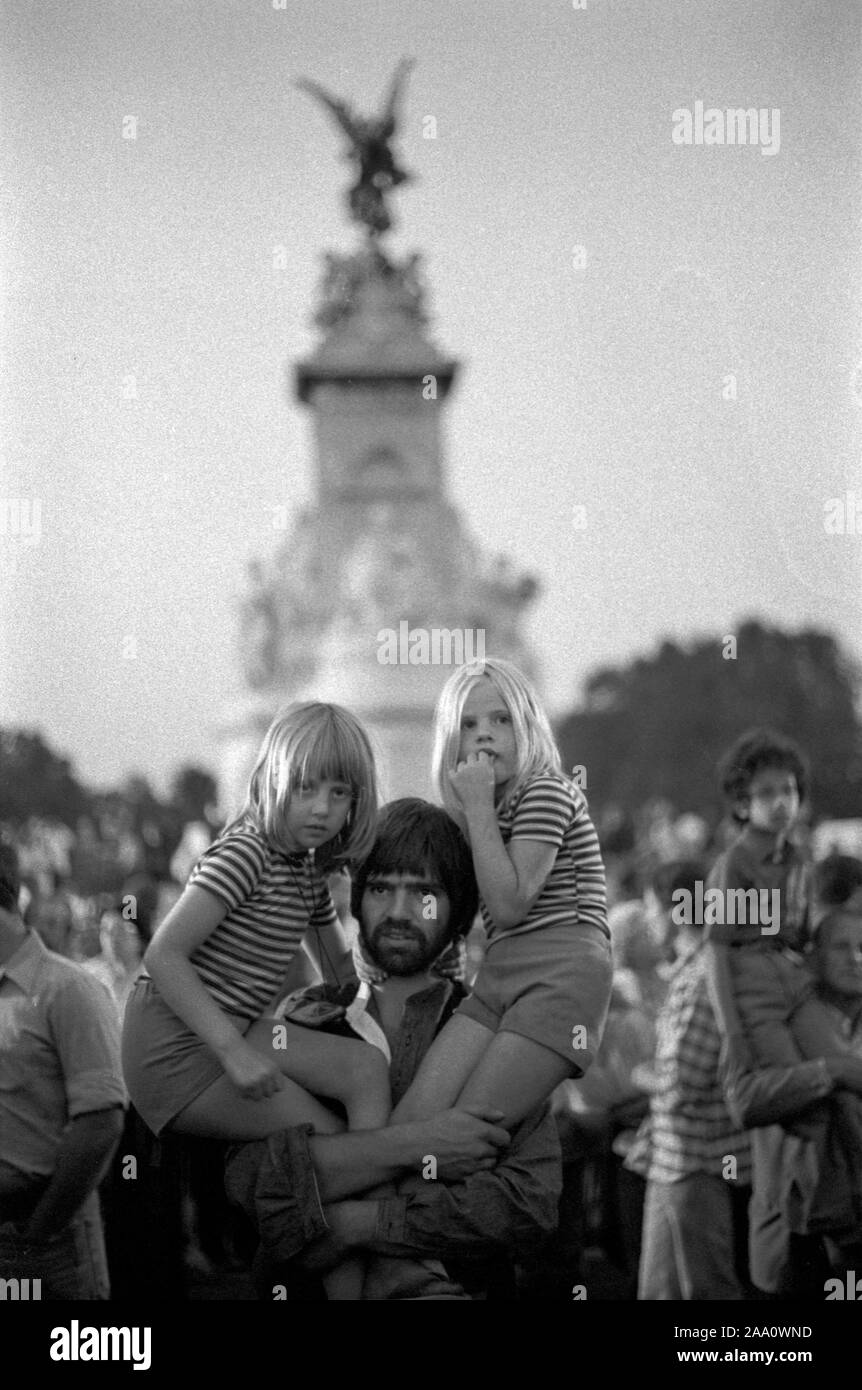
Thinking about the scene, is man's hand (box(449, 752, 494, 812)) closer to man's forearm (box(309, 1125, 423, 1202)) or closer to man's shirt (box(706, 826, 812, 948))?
man's forearm (box(309, 1125, 423, 1202))

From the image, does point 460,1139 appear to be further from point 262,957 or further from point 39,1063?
point 39,1063

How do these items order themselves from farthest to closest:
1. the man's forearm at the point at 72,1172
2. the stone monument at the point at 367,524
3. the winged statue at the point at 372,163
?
the stone monument at the point at 367,524, the winged statue at the point at 372,163, the man's forearm at the point at 72,1172

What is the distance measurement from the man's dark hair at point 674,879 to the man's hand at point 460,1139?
174cm

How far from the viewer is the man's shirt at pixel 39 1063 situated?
3301 millimetres

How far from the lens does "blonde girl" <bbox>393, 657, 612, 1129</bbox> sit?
9.64ft

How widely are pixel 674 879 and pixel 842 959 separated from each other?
2.91ft

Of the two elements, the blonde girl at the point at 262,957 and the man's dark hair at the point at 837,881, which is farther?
the man's dark hair at the point at 837,881

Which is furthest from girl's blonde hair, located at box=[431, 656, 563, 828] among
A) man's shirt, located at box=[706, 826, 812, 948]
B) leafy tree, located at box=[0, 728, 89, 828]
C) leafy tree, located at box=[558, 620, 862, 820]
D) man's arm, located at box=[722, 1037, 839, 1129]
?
leafy tree, located at box=[558, 620, 862, 820]

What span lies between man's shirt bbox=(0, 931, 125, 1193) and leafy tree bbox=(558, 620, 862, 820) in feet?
76.0

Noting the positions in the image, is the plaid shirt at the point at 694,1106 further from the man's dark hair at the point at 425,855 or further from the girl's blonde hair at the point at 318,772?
the girl's blonde hair at the point at 318,772

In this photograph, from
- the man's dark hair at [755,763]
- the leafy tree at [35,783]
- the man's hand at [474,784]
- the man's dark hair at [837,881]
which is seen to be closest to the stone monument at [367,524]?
the leafy tree at [35,783]

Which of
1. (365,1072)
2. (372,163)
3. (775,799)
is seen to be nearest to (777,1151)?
(775,799)

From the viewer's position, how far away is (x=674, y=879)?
15.4 ft
